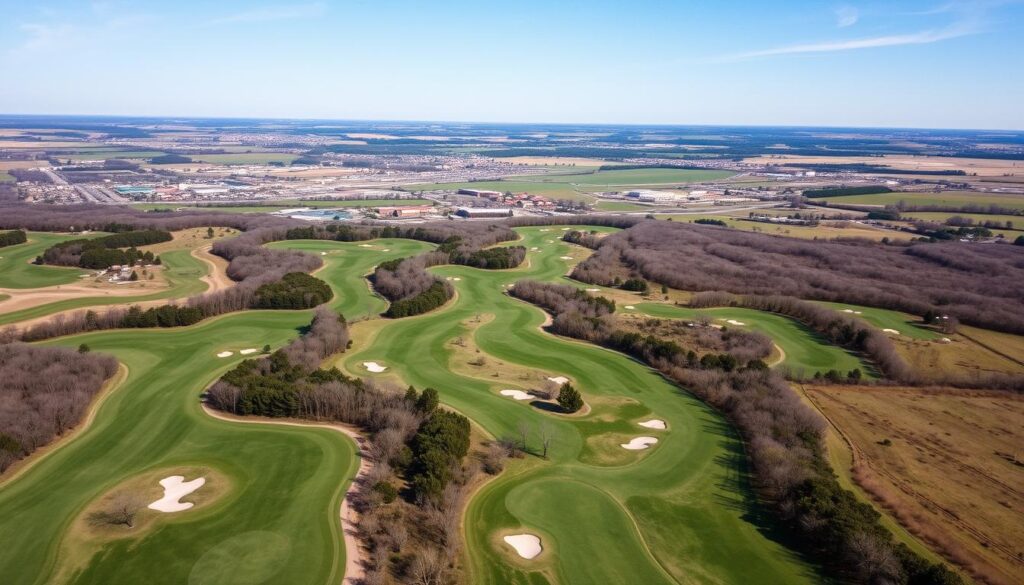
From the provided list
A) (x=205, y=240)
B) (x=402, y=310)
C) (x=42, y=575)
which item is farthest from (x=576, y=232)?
(x=42, y=575)

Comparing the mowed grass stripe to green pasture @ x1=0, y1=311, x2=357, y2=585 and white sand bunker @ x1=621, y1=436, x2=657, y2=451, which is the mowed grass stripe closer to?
white sand bunker @ x1=621, y1=436, x2=657, y2=451

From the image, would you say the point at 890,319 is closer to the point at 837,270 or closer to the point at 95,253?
the point at 837,270

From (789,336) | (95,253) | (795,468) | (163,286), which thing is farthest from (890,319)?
(95,253)

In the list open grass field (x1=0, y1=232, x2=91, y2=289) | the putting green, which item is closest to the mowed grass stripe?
the putting green

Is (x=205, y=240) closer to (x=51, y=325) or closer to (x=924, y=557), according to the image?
(x=51, y=325)

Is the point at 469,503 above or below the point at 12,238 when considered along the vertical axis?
below

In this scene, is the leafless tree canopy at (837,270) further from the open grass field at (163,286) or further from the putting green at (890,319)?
the open grass field at (163,286)
